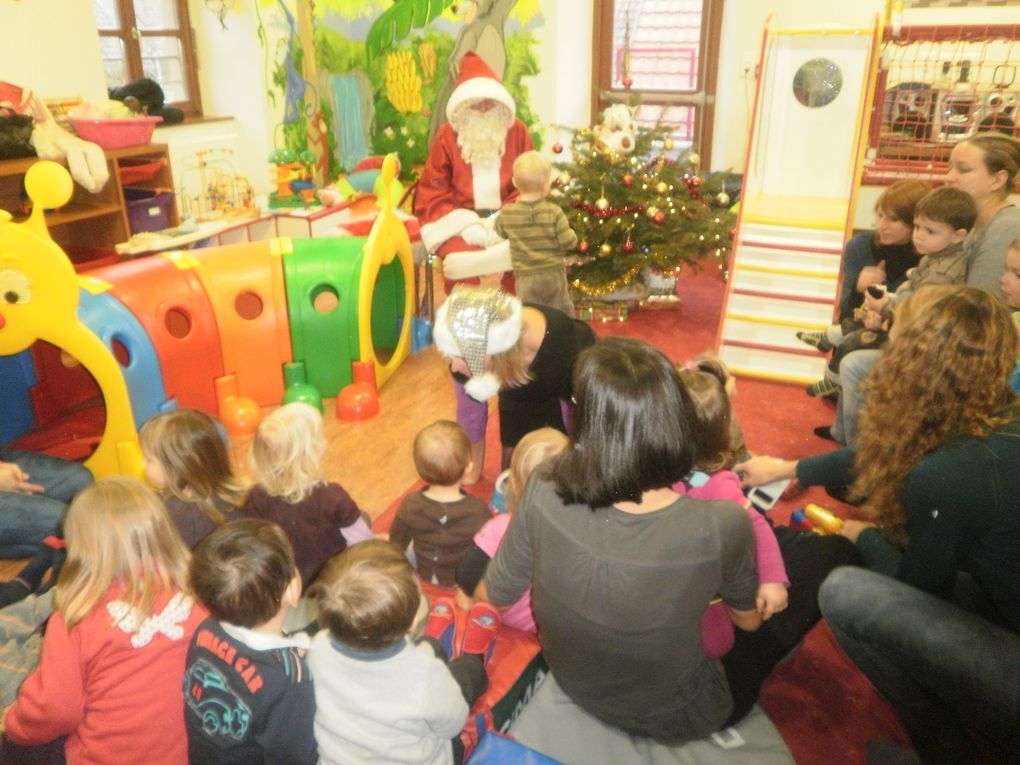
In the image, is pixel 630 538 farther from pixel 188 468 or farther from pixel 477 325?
pixel 188 468

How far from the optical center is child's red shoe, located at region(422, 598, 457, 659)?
2125 mm

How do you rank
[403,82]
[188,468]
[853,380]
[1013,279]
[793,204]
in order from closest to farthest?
1. [188,468]
2. [1013,279]
3. [853,380]
4. [793,204]
5. [403,82]

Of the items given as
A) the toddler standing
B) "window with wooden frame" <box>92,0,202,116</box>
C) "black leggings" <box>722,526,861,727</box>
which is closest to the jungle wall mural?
"window with wooden frame" <box>92,0,202,116</box>

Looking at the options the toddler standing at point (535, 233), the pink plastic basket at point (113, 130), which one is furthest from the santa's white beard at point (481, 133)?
the pink plastic basket at point (113, 130)

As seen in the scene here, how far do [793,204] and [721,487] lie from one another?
13.3ft

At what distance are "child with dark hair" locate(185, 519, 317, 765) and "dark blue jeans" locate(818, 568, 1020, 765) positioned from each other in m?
1.29

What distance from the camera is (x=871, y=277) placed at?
3.88 m

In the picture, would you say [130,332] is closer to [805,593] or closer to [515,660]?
[515,660]

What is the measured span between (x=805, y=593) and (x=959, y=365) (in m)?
0.69

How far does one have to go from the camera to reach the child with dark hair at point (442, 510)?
94.2 inches

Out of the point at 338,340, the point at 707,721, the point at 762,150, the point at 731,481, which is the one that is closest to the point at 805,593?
the point at 731,481

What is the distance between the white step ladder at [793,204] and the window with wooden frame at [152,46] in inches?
178

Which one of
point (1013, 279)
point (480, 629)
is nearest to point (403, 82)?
point (1013, 279)

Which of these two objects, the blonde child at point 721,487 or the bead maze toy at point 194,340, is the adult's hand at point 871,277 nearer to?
the blonde child at point 721,487
